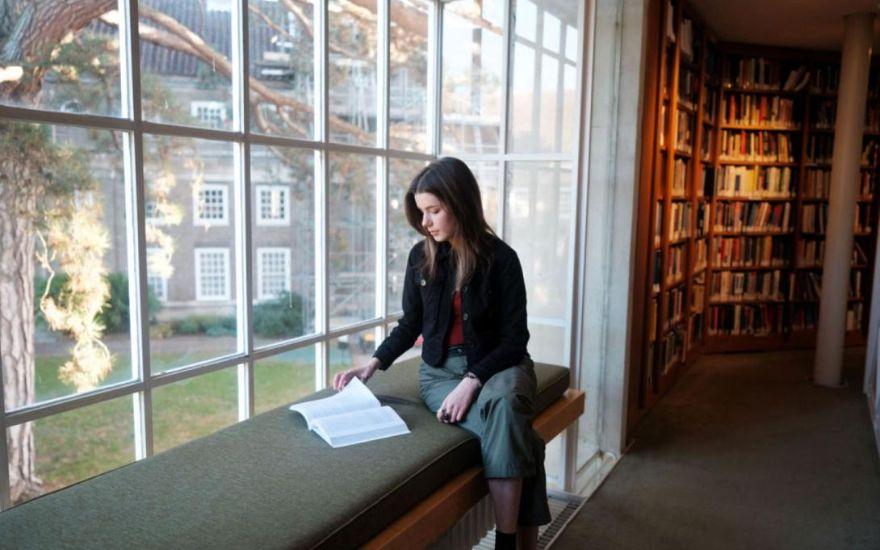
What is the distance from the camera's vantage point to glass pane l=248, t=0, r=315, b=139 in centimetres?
245

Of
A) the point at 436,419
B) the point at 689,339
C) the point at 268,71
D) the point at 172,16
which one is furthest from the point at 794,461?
the point at 172,16

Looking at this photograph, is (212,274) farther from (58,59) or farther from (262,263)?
(58,59)

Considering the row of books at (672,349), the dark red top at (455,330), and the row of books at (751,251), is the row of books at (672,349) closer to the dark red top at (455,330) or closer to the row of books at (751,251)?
the row of books at (751,251)

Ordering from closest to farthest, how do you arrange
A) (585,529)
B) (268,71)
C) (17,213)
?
(17,213), (268,71), (585,529)

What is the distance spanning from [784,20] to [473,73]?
108 inches

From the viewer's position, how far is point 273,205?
2578mm

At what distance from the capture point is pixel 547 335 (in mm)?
3480

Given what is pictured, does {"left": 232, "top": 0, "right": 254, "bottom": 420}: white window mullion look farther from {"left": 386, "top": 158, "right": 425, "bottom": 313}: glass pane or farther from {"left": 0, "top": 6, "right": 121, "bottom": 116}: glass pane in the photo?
{"left": 386, "top": 158, "right": 425, "bottom": 313}: glass pane

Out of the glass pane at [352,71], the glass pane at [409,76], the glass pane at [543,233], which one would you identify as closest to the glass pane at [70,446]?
the glass pane at [352,71]

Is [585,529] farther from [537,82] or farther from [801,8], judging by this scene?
[801,8]

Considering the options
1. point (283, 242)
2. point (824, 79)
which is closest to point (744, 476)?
point (283, 242)

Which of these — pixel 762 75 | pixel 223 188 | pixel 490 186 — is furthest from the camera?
pixel 762 75

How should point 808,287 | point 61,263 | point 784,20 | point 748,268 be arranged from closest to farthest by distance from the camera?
point 61,263, point 784,20, point 748,268, point 808,287

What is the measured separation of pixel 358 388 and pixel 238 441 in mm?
462
